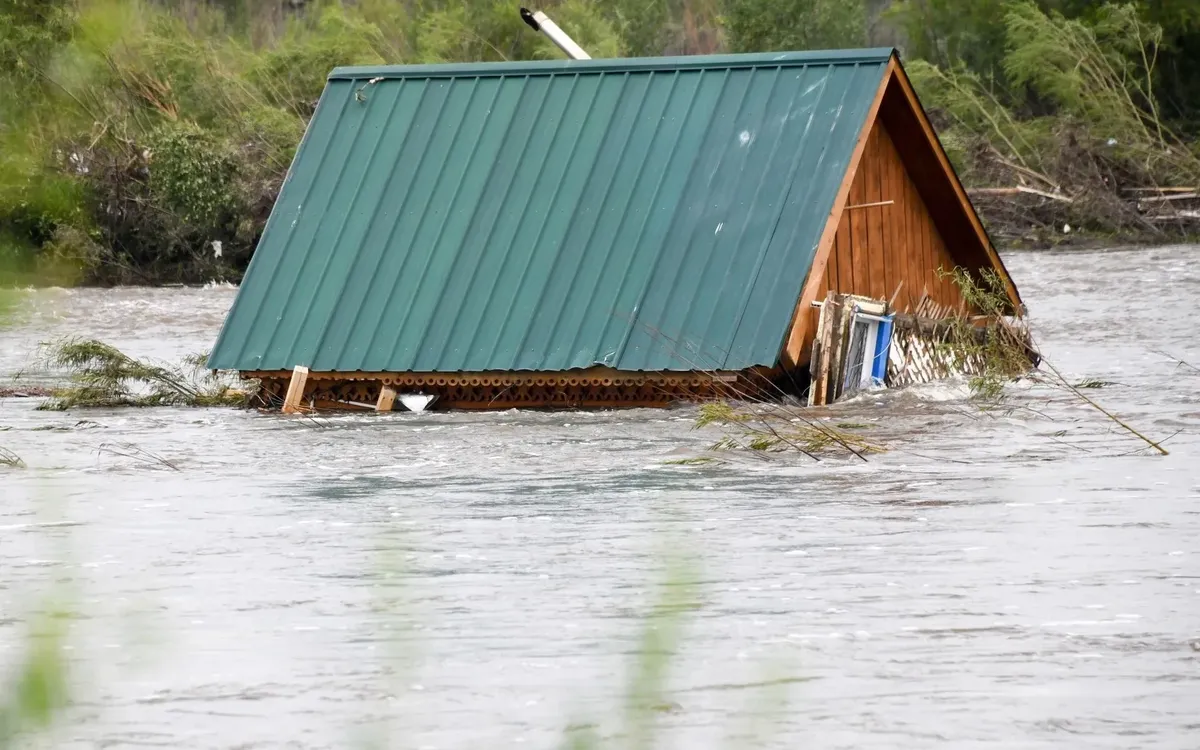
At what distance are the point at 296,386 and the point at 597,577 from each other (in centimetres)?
797

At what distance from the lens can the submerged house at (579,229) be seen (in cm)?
1524

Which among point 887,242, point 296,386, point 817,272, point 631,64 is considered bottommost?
point 296,386

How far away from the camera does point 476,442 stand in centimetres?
1402

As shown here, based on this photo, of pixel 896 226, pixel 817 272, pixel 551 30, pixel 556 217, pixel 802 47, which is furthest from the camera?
pixel 802 47

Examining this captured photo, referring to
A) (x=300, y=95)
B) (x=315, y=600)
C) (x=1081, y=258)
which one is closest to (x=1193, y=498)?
(x=315, y=600)

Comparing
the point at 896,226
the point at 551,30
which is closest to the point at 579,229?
the point at 896,226

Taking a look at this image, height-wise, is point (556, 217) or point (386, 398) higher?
point (556, 217)

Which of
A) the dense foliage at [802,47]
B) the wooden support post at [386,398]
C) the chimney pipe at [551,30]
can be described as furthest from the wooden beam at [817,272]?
the dense foliage at [802,47]

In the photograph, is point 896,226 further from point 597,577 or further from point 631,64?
point 597,577

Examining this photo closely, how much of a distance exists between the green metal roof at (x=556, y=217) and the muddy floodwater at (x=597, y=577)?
30.9 inches

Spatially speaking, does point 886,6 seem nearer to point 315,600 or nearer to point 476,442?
point 476,442

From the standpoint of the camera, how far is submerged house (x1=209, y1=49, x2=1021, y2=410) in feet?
50.0

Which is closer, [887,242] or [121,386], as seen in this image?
[887,242]

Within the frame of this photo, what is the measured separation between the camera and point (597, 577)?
8.52 metres
